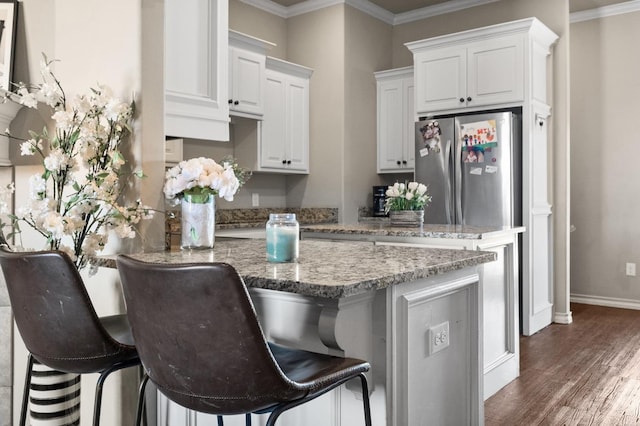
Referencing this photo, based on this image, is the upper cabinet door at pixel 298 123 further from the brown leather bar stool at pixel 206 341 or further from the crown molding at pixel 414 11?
the brown leather bar stool at pixel 206 341

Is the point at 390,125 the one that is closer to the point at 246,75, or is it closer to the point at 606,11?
the point at 246,75

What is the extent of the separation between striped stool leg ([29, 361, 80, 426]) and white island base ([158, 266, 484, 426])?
0.35 metres

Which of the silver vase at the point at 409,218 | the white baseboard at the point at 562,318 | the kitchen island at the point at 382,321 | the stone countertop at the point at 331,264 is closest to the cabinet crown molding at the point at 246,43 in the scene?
the silver vase at the point at 409,218

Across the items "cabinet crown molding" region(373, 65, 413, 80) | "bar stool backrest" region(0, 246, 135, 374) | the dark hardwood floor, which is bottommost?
the dark hardwood floor

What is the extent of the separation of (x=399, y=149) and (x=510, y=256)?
2381mm

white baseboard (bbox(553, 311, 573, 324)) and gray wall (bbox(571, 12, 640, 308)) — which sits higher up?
gray wall (bbox(571, 12, 640, 308))

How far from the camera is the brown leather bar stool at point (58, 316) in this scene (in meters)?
1.45

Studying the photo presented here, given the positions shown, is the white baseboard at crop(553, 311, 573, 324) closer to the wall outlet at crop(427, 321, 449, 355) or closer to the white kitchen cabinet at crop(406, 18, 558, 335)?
the white kitchen cabinet at crop(406, 18, 558, 335)

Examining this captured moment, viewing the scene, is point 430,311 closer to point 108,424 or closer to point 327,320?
point 327,320

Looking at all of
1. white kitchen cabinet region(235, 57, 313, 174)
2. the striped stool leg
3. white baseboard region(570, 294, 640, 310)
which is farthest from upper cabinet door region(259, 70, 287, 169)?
white baseboard region(570, 294, 640, 310)

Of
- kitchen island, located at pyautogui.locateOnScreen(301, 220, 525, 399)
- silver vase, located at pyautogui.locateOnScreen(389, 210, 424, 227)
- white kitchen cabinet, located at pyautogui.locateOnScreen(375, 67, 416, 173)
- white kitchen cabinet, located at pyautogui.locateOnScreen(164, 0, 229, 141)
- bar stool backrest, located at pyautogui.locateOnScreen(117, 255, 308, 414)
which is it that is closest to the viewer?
bar stool backrest, located at pyautogui.locateOnScreen(117, 255, 308, 414)

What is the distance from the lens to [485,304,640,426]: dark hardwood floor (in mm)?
2709

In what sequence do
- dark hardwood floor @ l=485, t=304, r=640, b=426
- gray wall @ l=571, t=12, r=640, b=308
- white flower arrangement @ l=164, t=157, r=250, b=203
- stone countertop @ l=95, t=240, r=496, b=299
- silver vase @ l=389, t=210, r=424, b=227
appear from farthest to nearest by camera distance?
gray wall @ l=571, t=12, r=640, b=308 → silver vase @ l=389, t=210, r=424, b=227 → dark hardwood floor @ l=485, t=304, r=640, b=426 → white flower arrangement @ l=164, t=157, r=250, b=203 → stone countertop @ l=95, t=240, r=496, b=299

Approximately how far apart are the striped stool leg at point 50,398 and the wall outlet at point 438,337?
125cm
